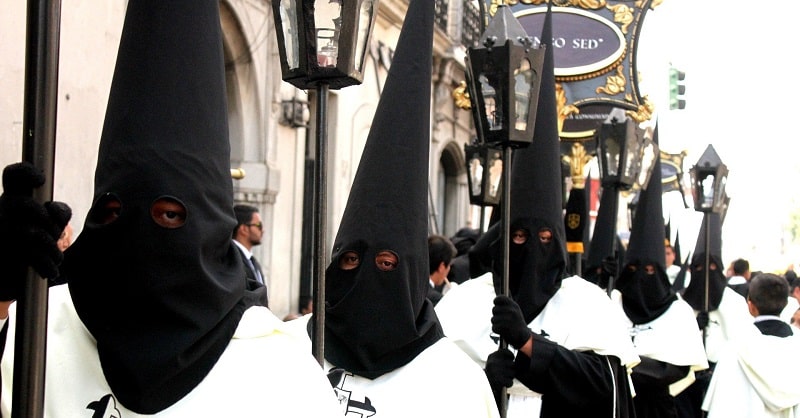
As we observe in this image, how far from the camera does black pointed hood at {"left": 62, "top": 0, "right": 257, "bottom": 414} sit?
124 inches

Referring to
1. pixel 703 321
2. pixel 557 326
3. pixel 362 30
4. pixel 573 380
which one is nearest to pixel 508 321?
pixel 573 380

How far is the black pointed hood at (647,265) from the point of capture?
868 centimetres

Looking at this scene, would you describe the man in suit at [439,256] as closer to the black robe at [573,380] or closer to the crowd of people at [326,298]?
the crowd of people at [326,298]

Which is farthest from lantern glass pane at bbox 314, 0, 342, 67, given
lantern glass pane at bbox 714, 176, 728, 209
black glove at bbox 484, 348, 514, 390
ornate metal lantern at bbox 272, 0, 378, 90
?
lantern glass pane at bbox 714, 176, 728, 209

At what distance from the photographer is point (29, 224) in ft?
7.92

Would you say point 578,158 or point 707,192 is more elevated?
point 578,158

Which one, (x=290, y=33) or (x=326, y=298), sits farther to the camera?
(x=326, y=298)

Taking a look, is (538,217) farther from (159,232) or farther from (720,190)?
(720,190)

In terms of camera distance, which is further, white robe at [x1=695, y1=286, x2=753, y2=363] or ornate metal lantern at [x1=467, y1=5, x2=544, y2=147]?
white robe at [x1=695, y1=286, x2=753, y2=363]

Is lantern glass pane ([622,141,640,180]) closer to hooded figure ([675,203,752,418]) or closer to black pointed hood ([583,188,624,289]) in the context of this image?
black pointed hood ([583,188,624,289])

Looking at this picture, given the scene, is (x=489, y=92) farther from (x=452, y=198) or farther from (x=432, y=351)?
(x=452, y=198)

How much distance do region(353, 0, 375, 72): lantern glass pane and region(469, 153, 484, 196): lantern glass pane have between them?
583cm

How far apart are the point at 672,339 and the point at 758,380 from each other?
0.61 metres

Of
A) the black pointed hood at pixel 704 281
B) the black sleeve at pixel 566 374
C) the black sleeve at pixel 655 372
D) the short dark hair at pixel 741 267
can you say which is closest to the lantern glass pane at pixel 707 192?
the black pointed hood at pixel 704 281
